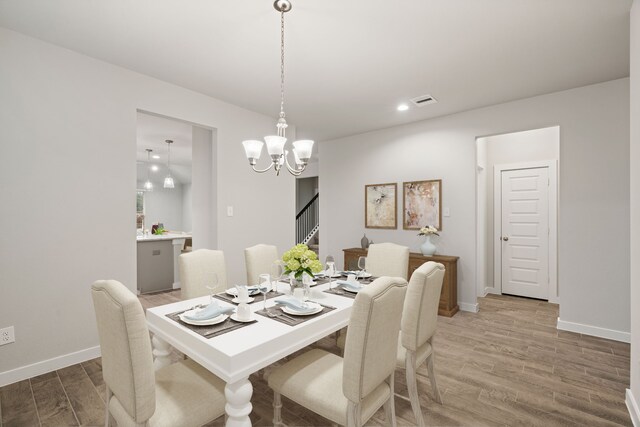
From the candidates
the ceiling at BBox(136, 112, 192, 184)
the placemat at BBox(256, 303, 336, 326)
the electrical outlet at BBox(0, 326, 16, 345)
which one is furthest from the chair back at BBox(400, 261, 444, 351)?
the ceiling at BBox(136, 112, 192, 184)

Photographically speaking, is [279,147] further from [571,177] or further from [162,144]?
[162,144]

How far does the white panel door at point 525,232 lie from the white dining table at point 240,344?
413 cm

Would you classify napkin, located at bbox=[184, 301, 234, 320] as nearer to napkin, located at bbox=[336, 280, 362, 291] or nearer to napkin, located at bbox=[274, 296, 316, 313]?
napkin, located at bbox=[274, 296, 316, 313]

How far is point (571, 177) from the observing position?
11.2 ft

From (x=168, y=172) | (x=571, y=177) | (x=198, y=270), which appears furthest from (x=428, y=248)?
(x=168, y=172)

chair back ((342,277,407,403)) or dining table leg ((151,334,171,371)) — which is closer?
chair back ((342,277,407,403))

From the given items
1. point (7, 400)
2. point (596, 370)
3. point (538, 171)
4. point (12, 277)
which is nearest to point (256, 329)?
point (7, 400)

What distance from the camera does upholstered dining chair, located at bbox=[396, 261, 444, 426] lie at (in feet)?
5.79

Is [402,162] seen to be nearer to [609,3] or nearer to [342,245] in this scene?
[342,245]

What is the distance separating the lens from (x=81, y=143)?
2.66 m

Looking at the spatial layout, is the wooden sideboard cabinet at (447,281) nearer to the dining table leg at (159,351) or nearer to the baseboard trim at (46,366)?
the dining table leg at (159,351)

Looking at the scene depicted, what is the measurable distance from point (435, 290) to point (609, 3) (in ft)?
7.25
